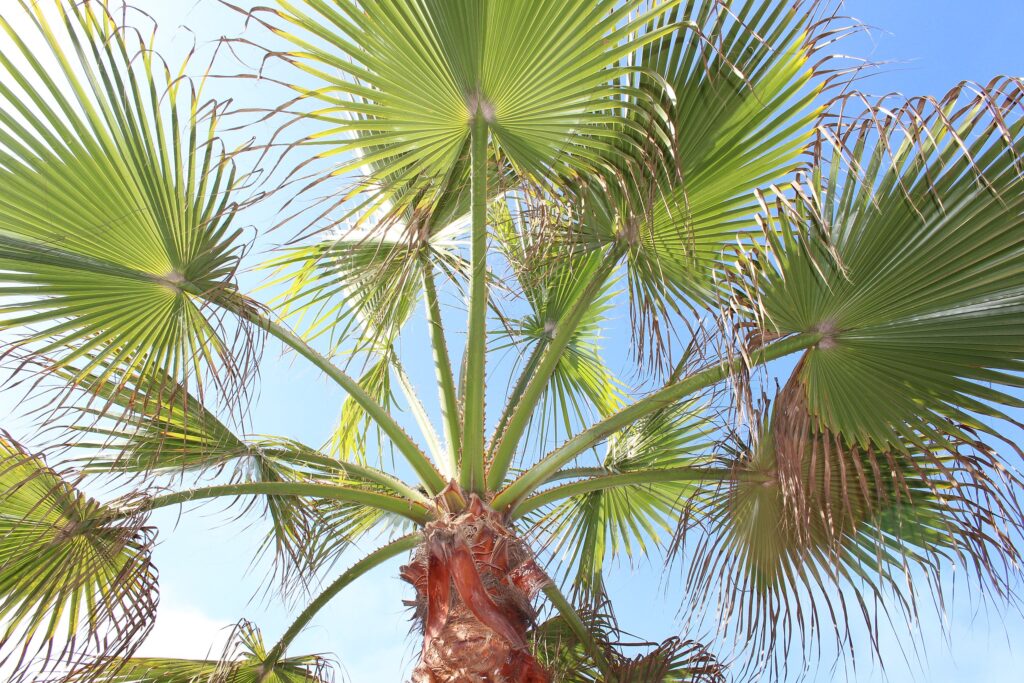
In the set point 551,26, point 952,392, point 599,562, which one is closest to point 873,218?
point 952,392

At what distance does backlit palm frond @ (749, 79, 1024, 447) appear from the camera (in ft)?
7.65

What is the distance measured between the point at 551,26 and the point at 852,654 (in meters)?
2.56

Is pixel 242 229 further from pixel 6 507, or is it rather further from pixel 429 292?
pixel 6 507

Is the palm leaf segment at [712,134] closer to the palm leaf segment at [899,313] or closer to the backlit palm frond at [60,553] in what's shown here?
the palm leaf segment at [899,313]

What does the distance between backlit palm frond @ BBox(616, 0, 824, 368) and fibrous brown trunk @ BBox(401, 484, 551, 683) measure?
1088 millimetres

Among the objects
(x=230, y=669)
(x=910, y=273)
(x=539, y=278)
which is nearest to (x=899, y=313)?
(x=910, y=273)

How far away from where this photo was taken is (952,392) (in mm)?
2680

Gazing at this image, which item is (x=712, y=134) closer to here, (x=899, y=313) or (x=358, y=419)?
(x=899, y=313)

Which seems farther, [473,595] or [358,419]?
[358,419]

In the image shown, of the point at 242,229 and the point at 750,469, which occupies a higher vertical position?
the point at 242,229

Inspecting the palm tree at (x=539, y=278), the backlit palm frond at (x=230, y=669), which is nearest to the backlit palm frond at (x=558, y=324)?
the palm tree at (x=539, y=278)

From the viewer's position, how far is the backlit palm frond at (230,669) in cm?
337

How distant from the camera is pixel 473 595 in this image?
2.68 m

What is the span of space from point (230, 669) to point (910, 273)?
3263 millimetres
